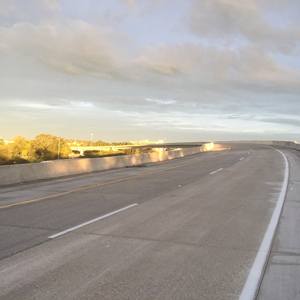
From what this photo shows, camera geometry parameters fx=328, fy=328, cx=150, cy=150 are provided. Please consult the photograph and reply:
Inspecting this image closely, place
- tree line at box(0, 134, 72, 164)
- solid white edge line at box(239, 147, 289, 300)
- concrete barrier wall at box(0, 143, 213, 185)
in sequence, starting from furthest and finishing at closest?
tree line at box(0, 134, 72, 164), concrete barrier wall at box(0, 143, 213, 185), solid white edge line at box(239, 147, 289, 300)

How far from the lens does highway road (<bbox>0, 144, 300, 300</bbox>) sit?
400cm

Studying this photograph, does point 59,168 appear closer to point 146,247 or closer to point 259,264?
point 146,247

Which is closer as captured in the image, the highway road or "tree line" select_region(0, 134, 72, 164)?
the highway road

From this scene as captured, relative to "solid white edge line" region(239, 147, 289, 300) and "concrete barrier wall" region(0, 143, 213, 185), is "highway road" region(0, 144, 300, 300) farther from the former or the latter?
"concrete barrier wall" region(0, 143, 213, 185)

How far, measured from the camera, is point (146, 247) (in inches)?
217

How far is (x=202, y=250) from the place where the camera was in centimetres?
536

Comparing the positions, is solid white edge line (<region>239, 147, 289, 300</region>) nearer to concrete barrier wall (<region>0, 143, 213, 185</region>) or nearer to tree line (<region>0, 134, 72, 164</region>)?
concrete barrier wall (<region>0, 143, 213, 185</region>)

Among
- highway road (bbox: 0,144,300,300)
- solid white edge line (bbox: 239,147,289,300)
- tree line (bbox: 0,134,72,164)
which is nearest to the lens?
solid white edge line (bbox: 239,147,289,300)

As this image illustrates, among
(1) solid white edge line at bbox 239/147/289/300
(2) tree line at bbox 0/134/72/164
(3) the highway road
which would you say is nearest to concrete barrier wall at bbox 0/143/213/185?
(3) the highway road

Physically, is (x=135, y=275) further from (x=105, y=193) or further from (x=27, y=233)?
(x=105, y=193)

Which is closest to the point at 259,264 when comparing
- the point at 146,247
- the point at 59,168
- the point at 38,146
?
the point at 146,247

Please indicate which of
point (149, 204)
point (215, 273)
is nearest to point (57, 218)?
point (149, 204)

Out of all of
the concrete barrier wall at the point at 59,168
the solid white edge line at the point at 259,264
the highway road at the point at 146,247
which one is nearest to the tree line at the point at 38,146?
the concrete barrier wall at the point at 59,168

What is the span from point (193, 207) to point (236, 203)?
1.41 meters
